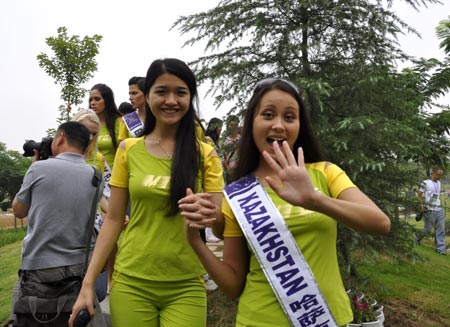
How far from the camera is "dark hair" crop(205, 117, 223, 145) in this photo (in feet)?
14.1

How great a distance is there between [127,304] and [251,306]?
0.63m

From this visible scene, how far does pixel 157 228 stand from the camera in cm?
186

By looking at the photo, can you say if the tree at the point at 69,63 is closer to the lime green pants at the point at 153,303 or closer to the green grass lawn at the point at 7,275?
the green grass lawn at the point at 7,275

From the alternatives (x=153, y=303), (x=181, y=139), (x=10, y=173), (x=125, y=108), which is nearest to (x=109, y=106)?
(x=125, y=108)

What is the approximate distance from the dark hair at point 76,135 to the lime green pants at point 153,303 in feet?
3.37

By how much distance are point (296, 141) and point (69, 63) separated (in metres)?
10.3

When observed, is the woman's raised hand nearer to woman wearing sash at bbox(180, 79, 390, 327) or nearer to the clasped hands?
woman wearing sash at bbox(180, 79, 390, 327)

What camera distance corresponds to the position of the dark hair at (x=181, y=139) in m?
1.84

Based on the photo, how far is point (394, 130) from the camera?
11.5ft

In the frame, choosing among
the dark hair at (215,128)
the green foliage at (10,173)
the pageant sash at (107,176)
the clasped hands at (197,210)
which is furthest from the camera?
the green foliage at (10,173)

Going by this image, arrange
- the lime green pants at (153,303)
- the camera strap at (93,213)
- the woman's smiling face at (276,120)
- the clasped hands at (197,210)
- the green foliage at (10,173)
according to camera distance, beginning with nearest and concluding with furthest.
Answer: the clasped hands at (197,210), the woman's smiling face at (276,120), the lime green pants at (153,303), the camera strap at (93,213), the green foliage at (10,173)

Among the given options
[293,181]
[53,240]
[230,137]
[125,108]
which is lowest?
[53,240]

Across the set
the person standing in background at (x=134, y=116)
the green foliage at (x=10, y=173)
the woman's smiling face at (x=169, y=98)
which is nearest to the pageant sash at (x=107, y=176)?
the person standing in background at (x=134, y=116)

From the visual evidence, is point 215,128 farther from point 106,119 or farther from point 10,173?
point 10,173
